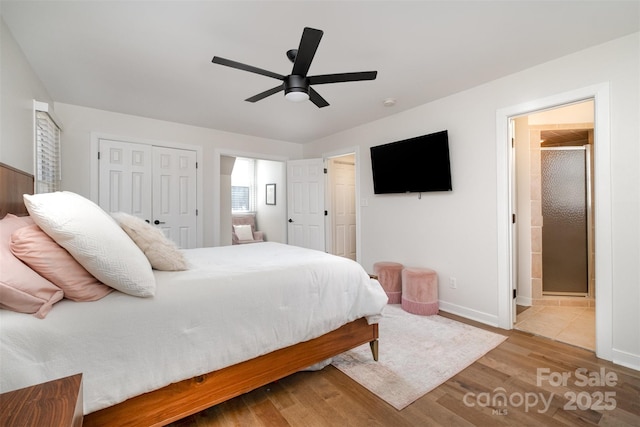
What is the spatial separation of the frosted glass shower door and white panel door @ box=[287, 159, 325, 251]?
3.12 metres

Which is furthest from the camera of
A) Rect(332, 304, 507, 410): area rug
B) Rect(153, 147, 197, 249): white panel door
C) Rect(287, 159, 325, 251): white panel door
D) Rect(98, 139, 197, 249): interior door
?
Rect(287, 159, 325, 251): white panel door

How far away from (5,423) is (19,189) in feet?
7.01

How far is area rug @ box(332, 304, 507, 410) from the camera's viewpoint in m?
1.79

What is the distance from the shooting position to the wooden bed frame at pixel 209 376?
3.95 ft

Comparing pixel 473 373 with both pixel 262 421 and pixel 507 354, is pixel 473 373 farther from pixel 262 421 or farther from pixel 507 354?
pixel 262 421

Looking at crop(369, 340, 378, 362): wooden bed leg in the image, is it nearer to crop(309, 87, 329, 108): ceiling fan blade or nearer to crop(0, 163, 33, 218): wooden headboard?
crop(309, 87, 329, 108): ceiling fan blade

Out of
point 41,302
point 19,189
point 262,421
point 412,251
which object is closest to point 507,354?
point 412,251

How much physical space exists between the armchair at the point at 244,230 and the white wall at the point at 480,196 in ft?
10.2

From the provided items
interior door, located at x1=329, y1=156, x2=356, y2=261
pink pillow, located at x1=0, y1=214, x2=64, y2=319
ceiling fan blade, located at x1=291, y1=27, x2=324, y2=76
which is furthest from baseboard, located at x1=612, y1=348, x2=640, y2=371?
interior door, located at x1=329, y1=156, x2=356, y2=261

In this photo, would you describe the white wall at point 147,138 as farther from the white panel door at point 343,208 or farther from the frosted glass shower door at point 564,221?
the frosted glass shower door at point 564,221

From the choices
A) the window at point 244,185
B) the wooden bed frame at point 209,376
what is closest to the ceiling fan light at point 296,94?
the wooden bed frame at point 209,376

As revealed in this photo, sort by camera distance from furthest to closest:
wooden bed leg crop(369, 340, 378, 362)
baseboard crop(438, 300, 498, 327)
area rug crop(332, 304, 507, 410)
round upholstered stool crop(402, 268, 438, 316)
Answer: round upholstered stool crop(402, 268, 438, 316) → baseboard crop(438, 300, 498, 327) → wooden bed leg crop(369, 340, 378, 362) → area rug crop(332, 304, 507, 410)

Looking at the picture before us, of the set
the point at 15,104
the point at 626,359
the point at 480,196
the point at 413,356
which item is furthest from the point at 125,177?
the point at 626,359

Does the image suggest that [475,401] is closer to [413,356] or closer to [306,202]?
[413,356]
